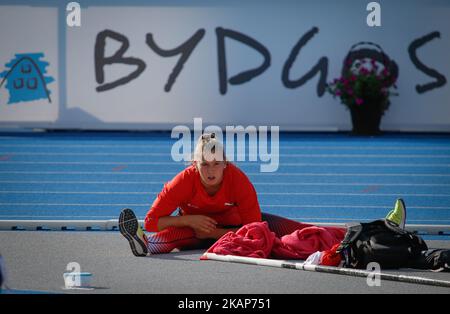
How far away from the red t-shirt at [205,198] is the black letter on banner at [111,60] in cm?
1113

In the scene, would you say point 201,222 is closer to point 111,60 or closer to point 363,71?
point 363,71

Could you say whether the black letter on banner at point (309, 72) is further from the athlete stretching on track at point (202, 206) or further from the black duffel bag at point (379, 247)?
the black duffel bag at point (379, 247)

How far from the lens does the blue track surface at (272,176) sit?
30.5 feet

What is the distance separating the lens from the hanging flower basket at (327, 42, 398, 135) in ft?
55.0

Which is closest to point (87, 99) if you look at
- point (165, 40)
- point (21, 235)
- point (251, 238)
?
point (165, 40)

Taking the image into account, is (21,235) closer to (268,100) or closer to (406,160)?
(406,160)

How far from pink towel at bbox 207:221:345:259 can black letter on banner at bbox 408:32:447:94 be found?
1103cm

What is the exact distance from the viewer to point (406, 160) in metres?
13.3

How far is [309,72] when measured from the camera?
1742cm

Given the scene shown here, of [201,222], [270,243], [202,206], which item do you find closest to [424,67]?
[202,206]

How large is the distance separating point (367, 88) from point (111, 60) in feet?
14.1

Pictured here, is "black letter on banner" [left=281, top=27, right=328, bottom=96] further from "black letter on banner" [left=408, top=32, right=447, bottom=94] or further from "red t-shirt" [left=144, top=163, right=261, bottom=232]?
"red t-shirt" [left=144, top=163, right=261, bottom=232]

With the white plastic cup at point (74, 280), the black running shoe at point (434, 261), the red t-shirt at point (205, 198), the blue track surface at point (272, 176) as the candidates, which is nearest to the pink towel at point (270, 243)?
the red t-shirt at point (205, 198)
